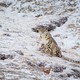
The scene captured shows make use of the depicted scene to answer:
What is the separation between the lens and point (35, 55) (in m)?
9.88

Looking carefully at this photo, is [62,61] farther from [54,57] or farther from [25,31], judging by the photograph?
[25,31]

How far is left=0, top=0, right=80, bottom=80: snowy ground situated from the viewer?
7.54m

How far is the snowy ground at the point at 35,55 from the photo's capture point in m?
7.54

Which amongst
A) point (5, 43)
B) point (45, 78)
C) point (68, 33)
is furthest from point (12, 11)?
point (45, 78)

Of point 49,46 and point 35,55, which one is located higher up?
point 49,46

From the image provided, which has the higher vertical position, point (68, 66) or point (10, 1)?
point (10, 1)

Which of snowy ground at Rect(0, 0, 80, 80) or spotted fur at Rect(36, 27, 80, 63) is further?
spotted fur at Rect(36, 27, 80, 63)

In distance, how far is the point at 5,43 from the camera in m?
11.2

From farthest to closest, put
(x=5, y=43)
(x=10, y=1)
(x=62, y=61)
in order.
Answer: (x=10, y=1), (x=5, y=43), (x=62, y=61)

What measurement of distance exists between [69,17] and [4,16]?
17.0 feet

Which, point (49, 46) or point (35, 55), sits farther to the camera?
point (49, 46)

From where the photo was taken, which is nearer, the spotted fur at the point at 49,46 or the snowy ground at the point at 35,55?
the snowy ground at the point at 35,55

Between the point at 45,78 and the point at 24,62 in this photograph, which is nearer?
the point at 45,78

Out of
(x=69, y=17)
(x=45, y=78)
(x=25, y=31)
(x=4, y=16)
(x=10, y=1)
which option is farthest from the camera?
(x=10, y=1)
